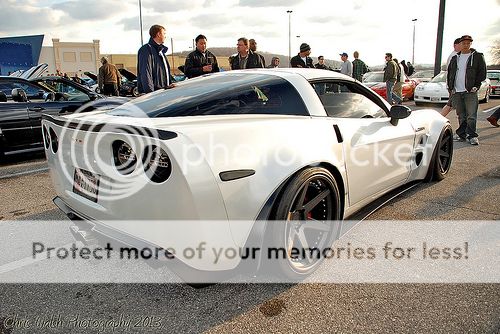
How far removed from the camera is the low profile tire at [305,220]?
2094mm

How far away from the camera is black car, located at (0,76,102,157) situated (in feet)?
18.1

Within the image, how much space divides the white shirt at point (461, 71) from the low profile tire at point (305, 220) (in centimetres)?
520

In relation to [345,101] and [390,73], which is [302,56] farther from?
[345,101]

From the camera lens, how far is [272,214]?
2.08 meters

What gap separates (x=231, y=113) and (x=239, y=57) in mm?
5595

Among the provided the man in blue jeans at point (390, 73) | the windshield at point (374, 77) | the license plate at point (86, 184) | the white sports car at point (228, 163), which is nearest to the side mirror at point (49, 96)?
the white sports car at point (228, 163)

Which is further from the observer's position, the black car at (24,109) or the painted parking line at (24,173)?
the black car at (24,109)

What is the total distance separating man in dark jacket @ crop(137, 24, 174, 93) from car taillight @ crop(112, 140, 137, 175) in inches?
144

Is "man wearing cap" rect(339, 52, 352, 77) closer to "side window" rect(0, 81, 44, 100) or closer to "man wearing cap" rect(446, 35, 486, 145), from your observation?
"man wearing cap" rect(446, 35, 486, 145)

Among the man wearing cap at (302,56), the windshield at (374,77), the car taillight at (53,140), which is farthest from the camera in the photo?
the windshield at (374,77)

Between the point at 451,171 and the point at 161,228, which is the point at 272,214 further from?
the point at 451,171

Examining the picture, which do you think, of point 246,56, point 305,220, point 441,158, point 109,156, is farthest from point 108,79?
point 305,220

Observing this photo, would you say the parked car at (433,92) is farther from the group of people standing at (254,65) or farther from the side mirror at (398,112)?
the side mirror at (398,112)

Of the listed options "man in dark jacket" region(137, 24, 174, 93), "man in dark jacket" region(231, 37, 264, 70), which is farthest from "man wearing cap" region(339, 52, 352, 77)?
"man in dark jacket" region(137, 24, 174, 93)
